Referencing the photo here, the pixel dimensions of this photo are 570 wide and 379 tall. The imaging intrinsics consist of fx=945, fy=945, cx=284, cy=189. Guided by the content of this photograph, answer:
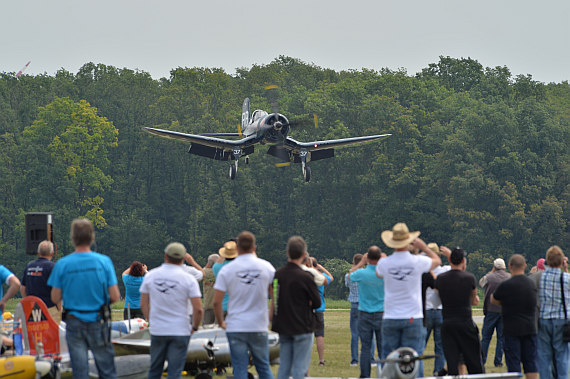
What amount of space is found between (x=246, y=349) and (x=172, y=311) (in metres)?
0.76

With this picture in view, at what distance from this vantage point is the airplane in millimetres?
38594

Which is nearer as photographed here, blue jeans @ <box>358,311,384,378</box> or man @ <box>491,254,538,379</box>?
man @ <box>491,254,538,379</box>

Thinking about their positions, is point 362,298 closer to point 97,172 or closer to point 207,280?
point 207,280

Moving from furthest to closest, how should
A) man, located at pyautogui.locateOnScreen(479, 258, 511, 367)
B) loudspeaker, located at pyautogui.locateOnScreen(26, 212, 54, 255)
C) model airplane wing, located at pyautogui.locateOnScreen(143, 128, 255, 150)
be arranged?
model airplane wing, located at pyautogui.locateOnScreen(143, 128, 255, 150) < loudspeaker, located at pyautogui.locateOnScreen(26, 212, 54, 255) < man, located at pyautogui.locateOnScreen(479, 258, 511, 367)

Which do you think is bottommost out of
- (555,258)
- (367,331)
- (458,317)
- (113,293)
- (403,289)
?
(367,331)

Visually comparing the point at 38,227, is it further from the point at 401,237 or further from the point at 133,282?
the point at 401,237

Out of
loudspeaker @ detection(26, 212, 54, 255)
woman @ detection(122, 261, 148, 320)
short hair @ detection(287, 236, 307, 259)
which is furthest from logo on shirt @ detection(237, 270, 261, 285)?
loudspeaker @ detection(26, 212, 54, 255)

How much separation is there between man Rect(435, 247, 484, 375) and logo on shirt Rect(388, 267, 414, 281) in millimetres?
872

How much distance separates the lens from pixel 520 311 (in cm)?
945

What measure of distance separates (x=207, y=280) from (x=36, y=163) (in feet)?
183

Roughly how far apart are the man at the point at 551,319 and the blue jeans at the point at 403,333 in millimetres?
1409

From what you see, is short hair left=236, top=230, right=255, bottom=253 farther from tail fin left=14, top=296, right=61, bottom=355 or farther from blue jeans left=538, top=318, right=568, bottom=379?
blue jeans left=538, top=318, right=568, bottom=379

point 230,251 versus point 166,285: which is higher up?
point 230,251

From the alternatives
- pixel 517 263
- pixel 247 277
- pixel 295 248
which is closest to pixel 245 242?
pixel 247 277
